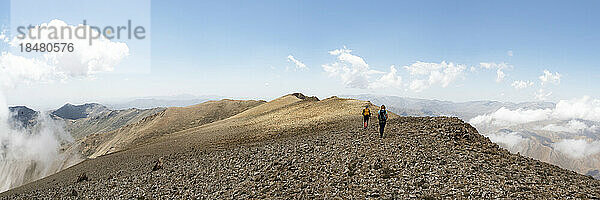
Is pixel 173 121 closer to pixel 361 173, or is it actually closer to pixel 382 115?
pixel 382 115

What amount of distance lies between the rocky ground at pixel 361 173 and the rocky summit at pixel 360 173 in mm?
62

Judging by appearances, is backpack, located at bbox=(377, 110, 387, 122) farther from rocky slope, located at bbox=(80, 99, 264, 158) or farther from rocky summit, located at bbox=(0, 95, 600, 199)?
rocky slope, located at bbox=(80, 99, 264, 158)

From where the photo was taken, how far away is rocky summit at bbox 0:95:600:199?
15273mm

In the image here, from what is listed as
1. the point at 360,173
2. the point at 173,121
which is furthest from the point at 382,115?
the point at 173,121

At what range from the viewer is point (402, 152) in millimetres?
20406

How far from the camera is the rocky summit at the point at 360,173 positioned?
15.3 meters

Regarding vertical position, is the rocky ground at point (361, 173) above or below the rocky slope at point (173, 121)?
above

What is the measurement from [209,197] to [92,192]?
14.8m

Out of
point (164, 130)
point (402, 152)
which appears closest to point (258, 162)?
point (402, 152)

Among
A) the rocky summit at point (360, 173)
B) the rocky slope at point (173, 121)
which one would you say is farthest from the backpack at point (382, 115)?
the rocky slope at point (173, 121)

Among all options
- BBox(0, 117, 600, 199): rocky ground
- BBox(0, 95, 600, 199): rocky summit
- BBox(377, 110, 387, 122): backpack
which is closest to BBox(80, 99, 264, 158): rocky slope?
BBox(0, 95, 600, 199): rocky summit

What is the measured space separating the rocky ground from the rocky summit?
6 centimetres

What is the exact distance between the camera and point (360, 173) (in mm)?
18109

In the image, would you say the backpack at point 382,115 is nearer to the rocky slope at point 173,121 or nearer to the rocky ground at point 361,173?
the rocky ground at point 361,173
